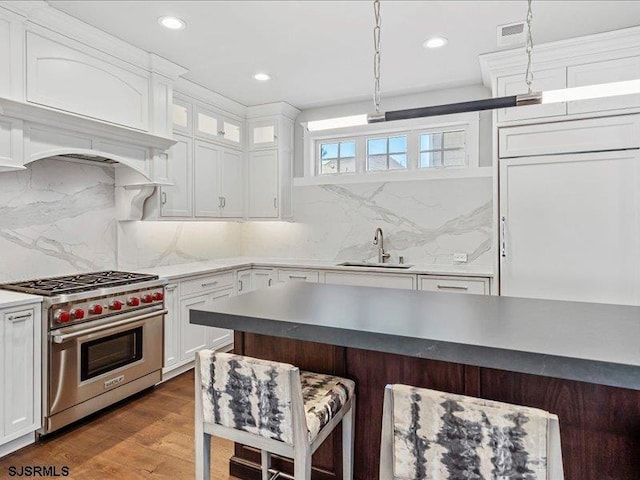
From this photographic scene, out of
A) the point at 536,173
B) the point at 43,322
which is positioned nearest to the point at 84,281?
the point at 43,322

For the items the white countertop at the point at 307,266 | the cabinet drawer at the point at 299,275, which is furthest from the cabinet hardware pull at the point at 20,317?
the cabinet drawer at the point at 299,275

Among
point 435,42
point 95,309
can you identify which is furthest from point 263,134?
point 95,309

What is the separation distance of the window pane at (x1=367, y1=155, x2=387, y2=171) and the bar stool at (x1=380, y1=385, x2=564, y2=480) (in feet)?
11.8

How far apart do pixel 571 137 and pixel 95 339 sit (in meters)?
3.80

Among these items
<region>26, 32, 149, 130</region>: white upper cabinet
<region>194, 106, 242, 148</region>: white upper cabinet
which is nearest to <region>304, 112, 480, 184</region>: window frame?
<region>194, 106, 242, 148</region>: white upper cabinet

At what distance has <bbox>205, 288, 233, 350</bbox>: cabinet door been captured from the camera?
3955 millimetres

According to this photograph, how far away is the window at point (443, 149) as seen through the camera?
4184 millimetres

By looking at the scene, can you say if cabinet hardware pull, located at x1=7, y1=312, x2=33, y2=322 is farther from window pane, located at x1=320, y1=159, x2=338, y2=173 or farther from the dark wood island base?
window pane, located at x1=320, y1=159, x2=338, y2=173

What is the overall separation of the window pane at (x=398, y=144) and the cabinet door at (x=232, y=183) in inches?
69.2

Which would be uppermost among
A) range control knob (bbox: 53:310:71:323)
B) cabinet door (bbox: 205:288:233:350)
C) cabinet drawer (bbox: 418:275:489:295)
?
cabinet drawer (bbox: 418:275:489:295)

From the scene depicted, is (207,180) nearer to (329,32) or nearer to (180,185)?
(180,185)

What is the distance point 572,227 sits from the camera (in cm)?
311

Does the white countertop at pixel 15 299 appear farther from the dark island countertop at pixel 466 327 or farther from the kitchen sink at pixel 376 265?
the kitchen sink at pixel 376 265

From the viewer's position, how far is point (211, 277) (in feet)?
12.9
